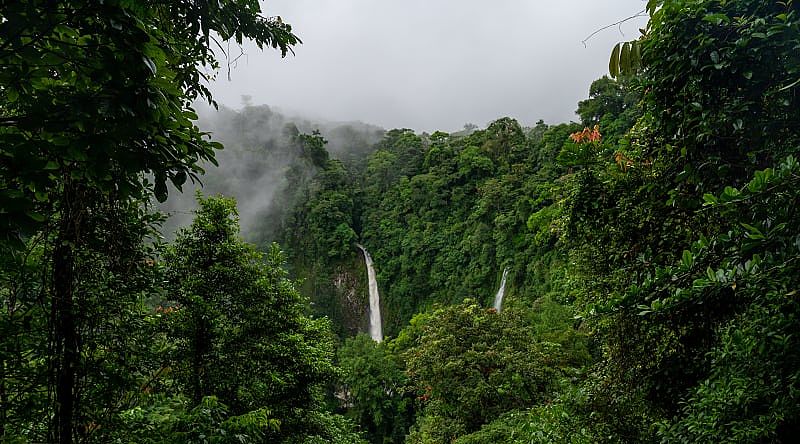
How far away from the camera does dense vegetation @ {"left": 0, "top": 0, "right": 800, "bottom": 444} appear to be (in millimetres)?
1402

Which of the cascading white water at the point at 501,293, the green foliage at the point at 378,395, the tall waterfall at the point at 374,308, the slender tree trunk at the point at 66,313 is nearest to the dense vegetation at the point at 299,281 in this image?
the slender tree trunk at the point at 66,313

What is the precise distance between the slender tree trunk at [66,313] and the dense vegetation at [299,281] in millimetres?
19

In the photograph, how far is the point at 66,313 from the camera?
2.93 m

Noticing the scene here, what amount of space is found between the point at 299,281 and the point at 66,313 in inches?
224

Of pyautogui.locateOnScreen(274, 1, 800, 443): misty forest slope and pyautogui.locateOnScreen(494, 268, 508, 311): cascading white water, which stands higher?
pyautogui.locateOnScreen(494, 268, 508, 311): cascading white water

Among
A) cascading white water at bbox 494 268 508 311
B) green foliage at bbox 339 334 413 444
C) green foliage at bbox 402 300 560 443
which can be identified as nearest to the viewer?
green foliage at bbox 402 300 560 443

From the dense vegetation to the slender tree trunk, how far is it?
19mm

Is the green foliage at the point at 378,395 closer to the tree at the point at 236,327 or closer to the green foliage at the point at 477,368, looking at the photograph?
the green foliage at the point at 477,368

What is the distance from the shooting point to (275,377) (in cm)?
679

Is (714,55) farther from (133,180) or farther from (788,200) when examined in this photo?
(133,180)

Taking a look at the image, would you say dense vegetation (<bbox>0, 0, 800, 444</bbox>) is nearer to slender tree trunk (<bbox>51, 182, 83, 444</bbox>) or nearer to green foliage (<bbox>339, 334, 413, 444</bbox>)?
slender tree trunk (<bbox>51, 182, 83, 444</bbox>)

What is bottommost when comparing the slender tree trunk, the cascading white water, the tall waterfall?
the slender tree trunk

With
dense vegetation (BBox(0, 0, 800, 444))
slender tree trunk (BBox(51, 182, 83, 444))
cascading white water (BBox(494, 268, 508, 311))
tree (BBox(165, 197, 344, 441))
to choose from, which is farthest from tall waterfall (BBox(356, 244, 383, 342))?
slender tree trunk (BBox(51, 182, 83, 444))

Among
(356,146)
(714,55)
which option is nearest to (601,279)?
(714,55)
